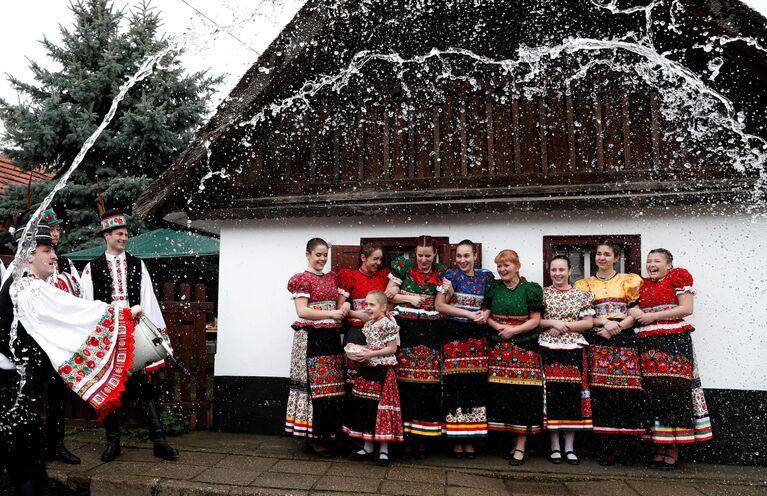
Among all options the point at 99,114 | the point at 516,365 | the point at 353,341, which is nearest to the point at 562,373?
the point at 516,365

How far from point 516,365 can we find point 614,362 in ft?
2.97

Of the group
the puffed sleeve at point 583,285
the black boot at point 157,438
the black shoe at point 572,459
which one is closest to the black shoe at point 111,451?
the black boot at point 157,438

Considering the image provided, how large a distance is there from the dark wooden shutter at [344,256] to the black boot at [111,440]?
2.55 meters

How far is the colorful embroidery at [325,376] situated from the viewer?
16.2 feet

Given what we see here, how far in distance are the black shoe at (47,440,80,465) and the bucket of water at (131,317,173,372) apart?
3.27 ft

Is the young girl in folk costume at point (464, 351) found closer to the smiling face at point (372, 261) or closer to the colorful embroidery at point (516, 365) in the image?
the colorful embroidery at point (516, 365)

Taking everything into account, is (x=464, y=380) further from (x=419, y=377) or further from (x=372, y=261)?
(x=372, y=261)

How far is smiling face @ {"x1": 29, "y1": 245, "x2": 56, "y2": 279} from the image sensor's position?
4.25 m

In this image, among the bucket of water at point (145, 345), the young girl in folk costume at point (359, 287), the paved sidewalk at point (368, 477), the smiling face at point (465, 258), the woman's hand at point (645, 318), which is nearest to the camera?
the paved sidewalk at point (368, 477)

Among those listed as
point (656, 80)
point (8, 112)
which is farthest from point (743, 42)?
point (8, 112)

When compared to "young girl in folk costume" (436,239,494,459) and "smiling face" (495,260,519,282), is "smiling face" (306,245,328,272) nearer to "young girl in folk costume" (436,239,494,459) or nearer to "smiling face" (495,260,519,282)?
"young girl in folk costume" (436,239,494,459)

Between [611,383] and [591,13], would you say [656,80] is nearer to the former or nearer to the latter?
[591,13]

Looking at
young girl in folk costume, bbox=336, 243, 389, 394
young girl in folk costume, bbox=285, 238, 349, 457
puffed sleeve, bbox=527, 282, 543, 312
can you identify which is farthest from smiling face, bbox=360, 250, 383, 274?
puffed sleeve, bbox=527, 282, 543, 312

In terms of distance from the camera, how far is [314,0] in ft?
19.5
